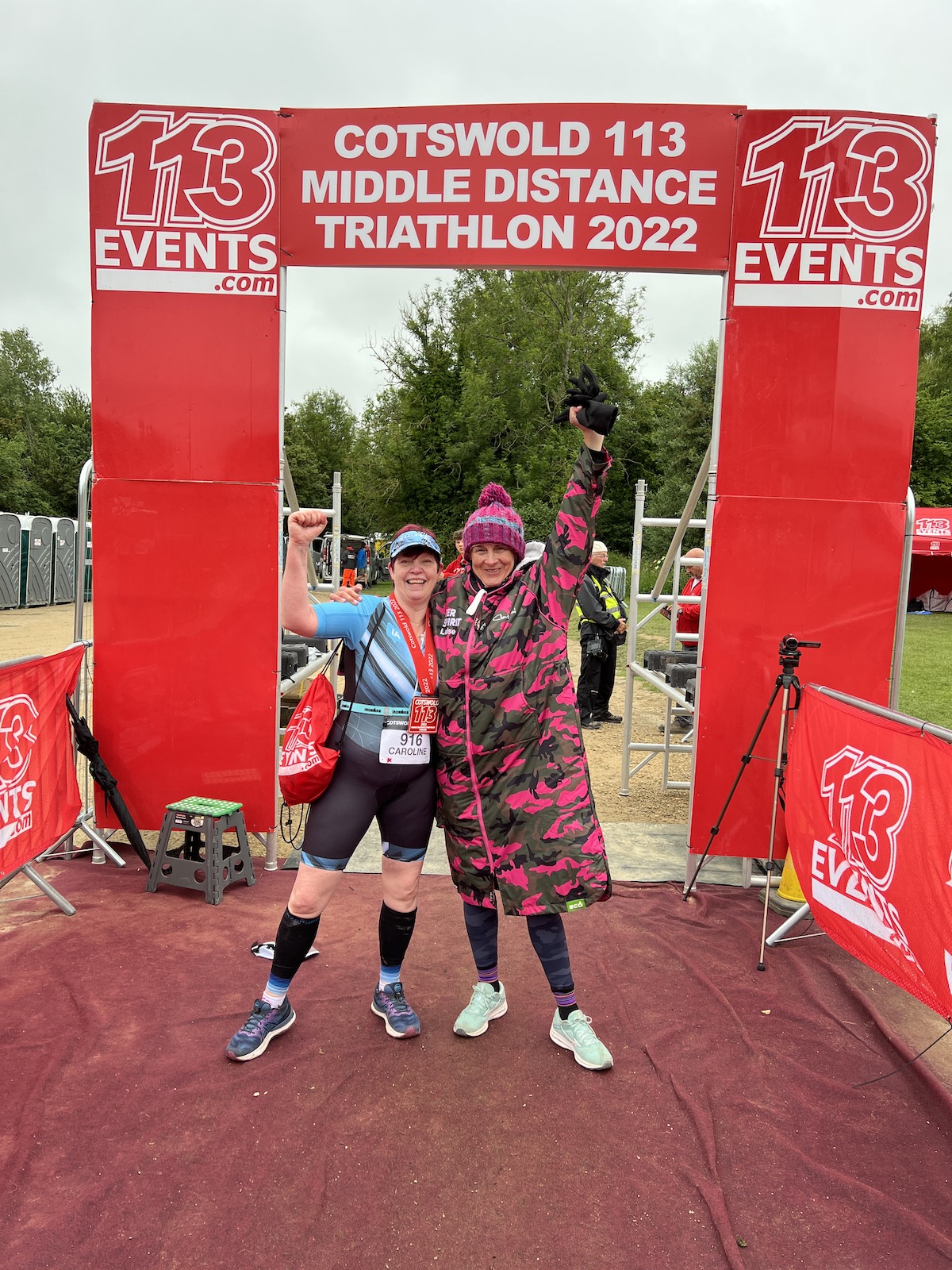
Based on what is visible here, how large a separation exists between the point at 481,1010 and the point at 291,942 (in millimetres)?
768

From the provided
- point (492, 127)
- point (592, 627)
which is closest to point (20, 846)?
point (492, 127)

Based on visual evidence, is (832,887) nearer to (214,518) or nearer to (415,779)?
(415,779)

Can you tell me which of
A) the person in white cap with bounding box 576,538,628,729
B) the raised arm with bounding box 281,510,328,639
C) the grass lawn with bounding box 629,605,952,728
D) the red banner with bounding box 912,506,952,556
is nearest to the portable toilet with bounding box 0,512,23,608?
the grass lawn with bounding box 629,605,952,728

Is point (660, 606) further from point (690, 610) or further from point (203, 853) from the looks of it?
point (203, 853)

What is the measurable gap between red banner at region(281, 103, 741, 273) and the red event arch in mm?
11

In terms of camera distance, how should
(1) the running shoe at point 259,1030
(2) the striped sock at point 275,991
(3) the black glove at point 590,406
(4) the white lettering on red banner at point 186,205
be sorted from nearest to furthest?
(3) the black glove at point 590,406
(1) the running shoe at point 259,1030
(2) the striped sock at point 275,991
(4) the white lettering on red banner at point 186,205

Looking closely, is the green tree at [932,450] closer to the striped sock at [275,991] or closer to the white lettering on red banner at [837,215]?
the white lettering on red banner at [837,215]

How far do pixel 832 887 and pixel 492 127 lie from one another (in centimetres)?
385

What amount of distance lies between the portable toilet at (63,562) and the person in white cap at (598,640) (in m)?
18.1

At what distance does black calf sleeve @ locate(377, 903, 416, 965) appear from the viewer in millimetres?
3156

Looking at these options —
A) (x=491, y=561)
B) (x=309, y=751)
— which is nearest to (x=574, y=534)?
(x=491, y=561)

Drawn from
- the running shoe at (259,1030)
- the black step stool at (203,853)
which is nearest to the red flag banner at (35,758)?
the black step stool at (203,853)

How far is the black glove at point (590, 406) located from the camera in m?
2.72

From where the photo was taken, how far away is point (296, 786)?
9.51ft
